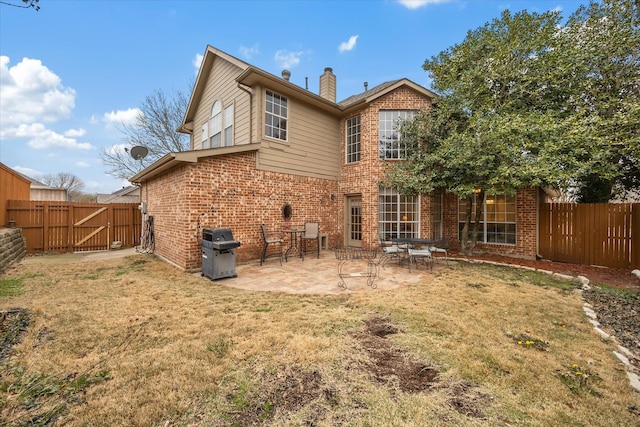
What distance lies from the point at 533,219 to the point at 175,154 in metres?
11.9

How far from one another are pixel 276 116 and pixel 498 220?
30.8 feet

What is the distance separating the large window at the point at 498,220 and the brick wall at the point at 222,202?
6.82m

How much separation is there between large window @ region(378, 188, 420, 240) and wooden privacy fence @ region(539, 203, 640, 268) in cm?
436

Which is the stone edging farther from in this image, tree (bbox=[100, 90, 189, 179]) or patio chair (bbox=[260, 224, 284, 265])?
tree (bbox=[100, 90, 189, 179])

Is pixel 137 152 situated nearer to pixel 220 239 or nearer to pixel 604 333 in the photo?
pixel 220 239

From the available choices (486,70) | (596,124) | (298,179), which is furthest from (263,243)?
(596,124)

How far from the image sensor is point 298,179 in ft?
31.9

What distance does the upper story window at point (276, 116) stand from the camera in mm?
8828

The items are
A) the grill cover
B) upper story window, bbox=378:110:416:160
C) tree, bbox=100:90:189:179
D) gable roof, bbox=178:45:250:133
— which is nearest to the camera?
the grill cover

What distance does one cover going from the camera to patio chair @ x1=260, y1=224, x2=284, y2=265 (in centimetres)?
807

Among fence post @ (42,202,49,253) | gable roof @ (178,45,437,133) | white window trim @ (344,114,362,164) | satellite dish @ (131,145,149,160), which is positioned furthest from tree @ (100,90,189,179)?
white window trim @ (344,114,362,164)

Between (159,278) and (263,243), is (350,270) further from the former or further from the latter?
(159,278)

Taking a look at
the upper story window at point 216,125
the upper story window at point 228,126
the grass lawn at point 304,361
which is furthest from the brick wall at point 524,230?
the upper story window at point 216,125

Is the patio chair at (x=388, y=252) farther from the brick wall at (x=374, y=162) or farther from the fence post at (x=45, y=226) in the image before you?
the fence post at (x=45, y=226)
